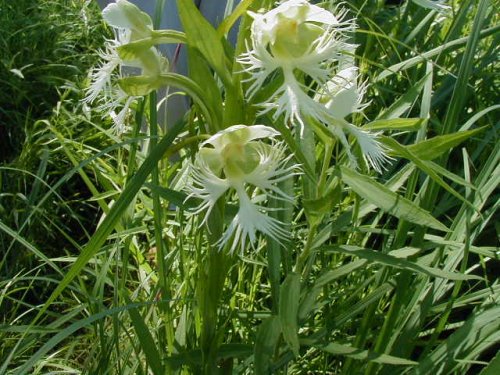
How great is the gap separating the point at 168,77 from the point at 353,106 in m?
0.22

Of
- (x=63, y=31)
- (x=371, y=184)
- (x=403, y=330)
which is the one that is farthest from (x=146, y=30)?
(x=63, y=31)

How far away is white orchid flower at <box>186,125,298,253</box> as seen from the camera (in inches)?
33.6

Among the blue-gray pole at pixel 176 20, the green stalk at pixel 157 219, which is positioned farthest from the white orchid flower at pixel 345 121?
the blue-gray pole at pixel 176 20

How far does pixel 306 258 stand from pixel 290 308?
14cm

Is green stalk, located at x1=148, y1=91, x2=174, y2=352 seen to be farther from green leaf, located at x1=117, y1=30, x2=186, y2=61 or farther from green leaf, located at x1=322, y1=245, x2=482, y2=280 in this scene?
green leaf, located at x1=322, y1=245, x2=482, y2=280

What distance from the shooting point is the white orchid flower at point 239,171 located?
0.85m

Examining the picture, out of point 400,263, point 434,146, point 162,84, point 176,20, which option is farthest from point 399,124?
point 176,20

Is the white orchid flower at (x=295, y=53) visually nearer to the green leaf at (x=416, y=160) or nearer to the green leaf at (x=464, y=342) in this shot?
the green leaf at (x=416, y=160)

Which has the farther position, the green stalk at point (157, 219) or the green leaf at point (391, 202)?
the green stalk at point (157, 219)

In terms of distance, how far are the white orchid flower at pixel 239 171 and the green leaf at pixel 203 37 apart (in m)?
0.06

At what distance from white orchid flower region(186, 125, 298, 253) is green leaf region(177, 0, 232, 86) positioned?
0.21ft

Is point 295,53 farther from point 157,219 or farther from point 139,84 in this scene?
point 157,219

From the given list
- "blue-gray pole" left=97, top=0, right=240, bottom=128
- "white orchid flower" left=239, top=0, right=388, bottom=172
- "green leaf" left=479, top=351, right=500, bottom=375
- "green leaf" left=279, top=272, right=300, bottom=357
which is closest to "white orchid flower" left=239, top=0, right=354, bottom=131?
"white orchid flower" left=239, top=0, right=388, bottom=172

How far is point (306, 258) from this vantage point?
103 cm
